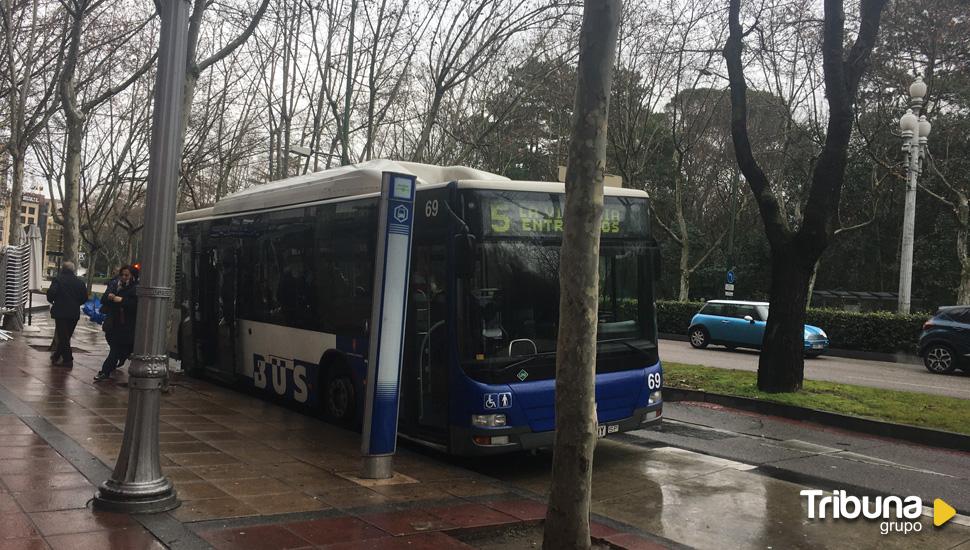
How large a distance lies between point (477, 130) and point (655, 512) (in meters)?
15.8

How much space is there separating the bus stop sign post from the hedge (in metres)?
17.8

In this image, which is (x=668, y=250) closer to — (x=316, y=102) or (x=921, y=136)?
(x=921, y=136)

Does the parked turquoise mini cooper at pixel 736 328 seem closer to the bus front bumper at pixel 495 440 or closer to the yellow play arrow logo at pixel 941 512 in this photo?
the yellow play arrow logo at pixel 941 512

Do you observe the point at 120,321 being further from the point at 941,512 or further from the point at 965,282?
the point at 965,282

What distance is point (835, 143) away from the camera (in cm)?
1195

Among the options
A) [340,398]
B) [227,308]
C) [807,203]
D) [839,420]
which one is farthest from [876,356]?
[340,398]

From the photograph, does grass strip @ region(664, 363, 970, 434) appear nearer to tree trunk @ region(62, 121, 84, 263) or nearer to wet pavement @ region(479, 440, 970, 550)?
wet pavement @ region(479, 440, 970, 550)

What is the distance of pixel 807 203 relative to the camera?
39.5 ft

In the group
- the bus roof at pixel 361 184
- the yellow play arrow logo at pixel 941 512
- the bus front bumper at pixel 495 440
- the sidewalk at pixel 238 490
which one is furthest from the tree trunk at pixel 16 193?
the yellow play arrow logo at pixel 941 512

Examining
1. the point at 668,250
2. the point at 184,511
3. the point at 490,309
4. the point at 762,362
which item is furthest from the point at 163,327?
the point at 668,250

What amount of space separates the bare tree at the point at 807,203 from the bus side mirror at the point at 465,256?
676cm

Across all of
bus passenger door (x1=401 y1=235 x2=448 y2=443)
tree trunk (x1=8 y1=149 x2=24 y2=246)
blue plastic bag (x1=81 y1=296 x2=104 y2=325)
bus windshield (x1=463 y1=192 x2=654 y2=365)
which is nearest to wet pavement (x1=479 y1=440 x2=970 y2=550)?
bus passenger door (x1=401 y1=235 x2=448 y2=443)

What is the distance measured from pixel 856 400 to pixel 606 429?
6.00m

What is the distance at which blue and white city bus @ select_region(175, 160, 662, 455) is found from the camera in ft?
24.1
